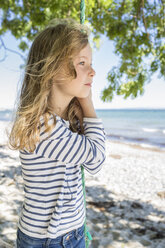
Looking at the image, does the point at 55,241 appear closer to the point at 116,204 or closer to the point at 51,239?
the point at 51,239

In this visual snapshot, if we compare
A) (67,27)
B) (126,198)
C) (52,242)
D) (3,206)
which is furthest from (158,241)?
(67,27)

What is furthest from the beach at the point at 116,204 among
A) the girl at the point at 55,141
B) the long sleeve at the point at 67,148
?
the long sleeve at the point at 67,148

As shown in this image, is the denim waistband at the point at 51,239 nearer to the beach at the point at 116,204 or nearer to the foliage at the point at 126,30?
the beach at the point at 116,204

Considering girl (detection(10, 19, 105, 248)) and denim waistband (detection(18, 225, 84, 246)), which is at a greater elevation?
girl (detection(10, 19, 105, 248))

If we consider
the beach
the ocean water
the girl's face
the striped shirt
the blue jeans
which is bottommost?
the ocean water

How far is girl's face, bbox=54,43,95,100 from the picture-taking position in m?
1.07

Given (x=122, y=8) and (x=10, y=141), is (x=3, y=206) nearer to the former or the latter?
(x=10, y=141)

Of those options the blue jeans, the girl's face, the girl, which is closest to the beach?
the blue jeans

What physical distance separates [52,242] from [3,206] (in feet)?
7.24

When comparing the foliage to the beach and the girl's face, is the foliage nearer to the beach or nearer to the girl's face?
the beach

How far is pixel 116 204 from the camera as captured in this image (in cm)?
374

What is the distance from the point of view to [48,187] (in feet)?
3.39

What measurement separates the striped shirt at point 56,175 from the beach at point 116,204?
853 millimetres

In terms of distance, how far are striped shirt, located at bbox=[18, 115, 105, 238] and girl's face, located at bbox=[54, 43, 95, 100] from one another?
0.14 m
